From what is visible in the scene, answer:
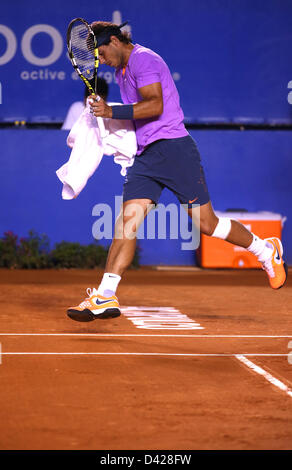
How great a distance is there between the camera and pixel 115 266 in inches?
216

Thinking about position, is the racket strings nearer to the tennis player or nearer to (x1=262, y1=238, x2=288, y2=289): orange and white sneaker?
the tennis player

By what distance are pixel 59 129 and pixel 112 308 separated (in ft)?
22.6

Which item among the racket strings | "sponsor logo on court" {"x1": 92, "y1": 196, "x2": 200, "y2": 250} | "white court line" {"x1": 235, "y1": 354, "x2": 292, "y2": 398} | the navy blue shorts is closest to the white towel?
the navy blue shorts

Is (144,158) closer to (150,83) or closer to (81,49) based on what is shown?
(150,83)

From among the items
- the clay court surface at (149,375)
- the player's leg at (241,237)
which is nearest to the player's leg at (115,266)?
the clay court surface at (149,375)

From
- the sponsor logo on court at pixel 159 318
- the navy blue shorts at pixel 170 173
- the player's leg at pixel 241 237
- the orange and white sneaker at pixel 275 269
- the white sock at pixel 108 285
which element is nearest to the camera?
the white sock at pixel 108 285

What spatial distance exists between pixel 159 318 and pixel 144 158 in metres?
1.61

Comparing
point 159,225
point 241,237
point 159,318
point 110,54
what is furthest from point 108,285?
point 159,225

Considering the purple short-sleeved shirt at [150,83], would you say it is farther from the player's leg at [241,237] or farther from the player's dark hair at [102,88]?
the player's dark hair at [102,88]

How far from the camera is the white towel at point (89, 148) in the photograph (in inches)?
227

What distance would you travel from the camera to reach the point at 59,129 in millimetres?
11852

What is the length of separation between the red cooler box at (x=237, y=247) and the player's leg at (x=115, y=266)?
5.96 metres
